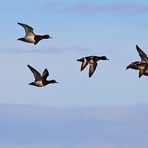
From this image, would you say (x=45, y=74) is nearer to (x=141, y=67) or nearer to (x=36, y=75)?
(x=36, y=75)

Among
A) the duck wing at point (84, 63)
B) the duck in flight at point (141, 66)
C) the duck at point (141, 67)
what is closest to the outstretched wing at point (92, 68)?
the duck wing at point (84, 63)

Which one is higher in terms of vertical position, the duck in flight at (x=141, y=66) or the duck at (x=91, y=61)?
the duck at (x=91, y=61)

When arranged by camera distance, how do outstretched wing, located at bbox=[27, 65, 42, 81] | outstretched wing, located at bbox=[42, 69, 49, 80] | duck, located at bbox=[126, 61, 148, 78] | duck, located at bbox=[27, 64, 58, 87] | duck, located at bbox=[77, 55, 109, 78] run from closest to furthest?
outstretched wing, located at bbox=[27, 65, 42, 81] → duck, located at bbox=[27, 64, 58, 87] → duck, located at bbox=[126, 61, 148, 78] → outstretched wing, located at bbox=[42, 69, 49, 80] → duck, located at bbox=[77, 55, 109, 78]

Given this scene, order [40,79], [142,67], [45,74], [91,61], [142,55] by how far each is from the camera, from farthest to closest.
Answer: [91,61] < [142,55] < [45,74] < [40,79] < [142,67]

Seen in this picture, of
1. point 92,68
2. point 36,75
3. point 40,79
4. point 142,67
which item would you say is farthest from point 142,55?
point 36,75

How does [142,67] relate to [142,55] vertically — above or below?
below

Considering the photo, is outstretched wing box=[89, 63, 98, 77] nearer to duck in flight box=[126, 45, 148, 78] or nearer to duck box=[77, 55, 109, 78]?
duck box=[77, 55, 109, 78]

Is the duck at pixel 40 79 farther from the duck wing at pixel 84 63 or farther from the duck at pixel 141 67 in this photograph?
the duck at pixel 141 67

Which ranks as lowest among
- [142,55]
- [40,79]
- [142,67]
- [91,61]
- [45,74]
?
[40,79]

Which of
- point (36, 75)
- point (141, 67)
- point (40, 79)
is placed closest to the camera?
point (36, 75)

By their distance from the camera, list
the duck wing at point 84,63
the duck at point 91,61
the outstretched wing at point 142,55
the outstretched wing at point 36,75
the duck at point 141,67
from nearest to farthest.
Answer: the outstretched wing at point 36,75 < the duck at point 141,67 < the outstretched wing at point 142,55 < the duck at point 91,61 < the duck wing at point 84,63

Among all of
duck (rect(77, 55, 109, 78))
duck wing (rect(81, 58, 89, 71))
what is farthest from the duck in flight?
duck wing (rect(81, 58, 89, 71))

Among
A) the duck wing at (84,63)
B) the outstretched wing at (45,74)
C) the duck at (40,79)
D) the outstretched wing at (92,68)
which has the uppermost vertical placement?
the duck wing at (84,63)

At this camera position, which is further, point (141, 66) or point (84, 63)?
point (84, 63)
